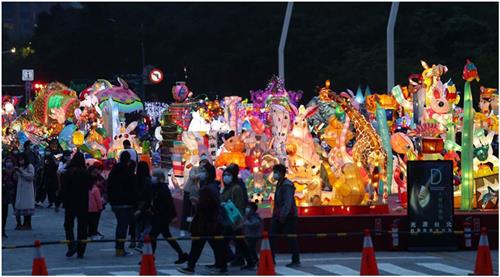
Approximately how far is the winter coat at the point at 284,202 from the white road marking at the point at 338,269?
829mm

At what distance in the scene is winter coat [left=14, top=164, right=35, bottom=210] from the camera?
27.0m

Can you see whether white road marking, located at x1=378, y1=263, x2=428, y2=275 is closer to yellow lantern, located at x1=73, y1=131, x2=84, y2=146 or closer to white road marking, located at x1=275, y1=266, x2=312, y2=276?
white road marking, located at x1=275, y1=266, x2=312, y2=276

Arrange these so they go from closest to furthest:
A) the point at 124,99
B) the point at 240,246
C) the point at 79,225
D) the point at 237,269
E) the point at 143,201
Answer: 1. the point at 240,246
2. the point at 237,269
3. the point at 143,201
4. the point at 79,225
5. the point at 124,99

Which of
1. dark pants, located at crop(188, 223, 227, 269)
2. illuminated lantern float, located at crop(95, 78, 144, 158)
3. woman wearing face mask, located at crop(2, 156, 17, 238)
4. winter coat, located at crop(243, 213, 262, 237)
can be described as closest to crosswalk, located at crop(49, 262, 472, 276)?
dark pants, located at crop(188, 223, 227, 269)

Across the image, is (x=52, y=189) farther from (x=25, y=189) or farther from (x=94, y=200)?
(x=94, y=200)

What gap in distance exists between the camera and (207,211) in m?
19.7

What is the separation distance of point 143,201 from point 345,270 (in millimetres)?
3330

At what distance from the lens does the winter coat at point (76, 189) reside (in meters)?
22.0

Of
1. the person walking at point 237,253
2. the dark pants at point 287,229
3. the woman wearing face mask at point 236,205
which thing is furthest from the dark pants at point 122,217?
the dark pants at point 287,229

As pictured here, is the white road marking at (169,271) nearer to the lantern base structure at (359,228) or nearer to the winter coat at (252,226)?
the winter coat at (252,226)

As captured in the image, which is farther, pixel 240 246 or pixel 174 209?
pixel 174 209

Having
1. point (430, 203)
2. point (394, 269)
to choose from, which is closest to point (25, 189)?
point (430, 203)

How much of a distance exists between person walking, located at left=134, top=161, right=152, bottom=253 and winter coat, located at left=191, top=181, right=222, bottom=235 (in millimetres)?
1951

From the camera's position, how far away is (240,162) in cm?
2870
